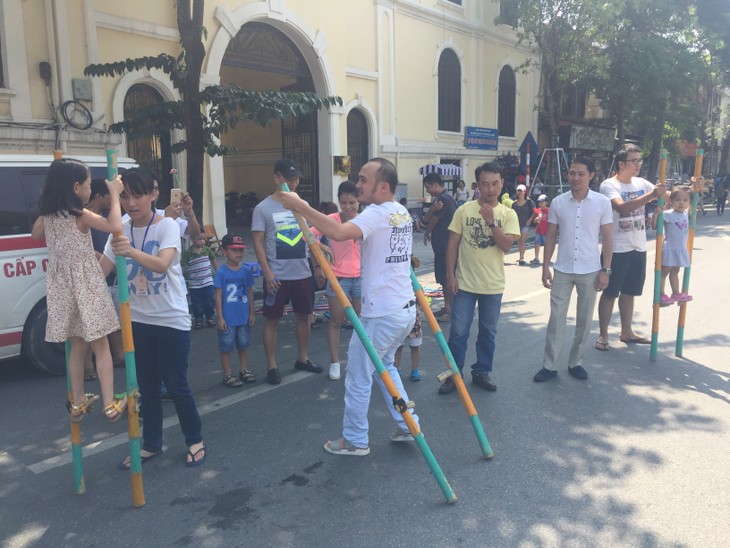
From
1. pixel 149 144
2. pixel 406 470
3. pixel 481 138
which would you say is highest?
pixel 481 138

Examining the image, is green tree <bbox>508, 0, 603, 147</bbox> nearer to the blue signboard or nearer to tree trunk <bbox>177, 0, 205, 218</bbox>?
the blue signboard

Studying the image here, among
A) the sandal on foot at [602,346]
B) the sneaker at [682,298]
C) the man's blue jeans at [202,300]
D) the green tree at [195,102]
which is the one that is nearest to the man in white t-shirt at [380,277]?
the sandal on foot at [602,346]

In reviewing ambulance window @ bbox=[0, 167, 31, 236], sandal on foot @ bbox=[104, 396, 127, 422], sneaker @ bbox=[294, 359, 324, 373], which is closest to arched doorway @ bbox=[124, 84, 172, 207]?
ambulance window @ bbox=[0, 167, 31, 236]

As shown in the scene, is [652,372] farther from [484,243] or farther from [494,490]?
[494,490]

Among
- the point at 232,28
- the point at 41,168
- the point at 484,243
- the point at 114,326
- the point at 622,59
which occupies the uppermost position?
the point at 622,59

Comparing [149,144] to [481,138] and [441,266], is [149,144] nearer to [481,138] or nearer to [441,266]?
[441,266]

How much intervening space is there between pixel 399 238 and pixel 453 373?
90 centimetres

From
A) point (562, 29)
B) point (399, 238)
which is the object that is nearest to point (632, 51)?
point (562, 29)

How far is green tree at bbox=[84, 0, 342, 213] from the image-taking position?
25.0 ft

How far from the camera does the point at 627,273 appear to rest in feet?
19.8

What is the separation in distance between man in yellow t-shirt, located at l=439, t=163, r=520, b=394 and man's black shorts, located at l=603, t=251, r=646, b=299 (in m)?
1.72

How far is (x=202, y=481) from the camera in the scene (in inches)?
139

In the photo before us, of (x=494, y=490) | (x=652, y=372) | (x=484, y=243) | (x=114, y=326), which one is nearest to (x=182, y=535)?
(x=114, y=326)

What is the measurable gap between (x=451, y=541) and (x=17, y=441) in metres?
3.17
